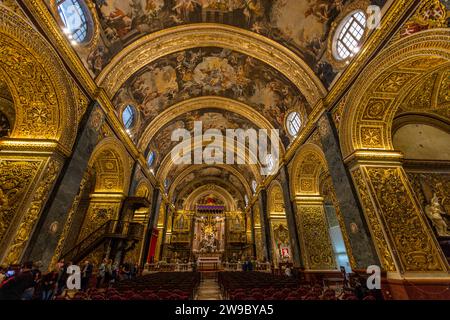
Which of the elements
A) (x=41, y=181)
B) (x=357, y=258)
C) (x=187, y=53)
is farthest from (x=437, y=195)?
(x=41, y=181)

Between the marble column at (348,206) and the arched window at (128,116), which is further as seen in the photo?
the arched window at (128,116)

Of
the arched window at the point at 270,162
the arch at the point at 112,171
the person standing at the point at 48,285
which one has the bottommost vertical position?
the person standing at the point at 48,285

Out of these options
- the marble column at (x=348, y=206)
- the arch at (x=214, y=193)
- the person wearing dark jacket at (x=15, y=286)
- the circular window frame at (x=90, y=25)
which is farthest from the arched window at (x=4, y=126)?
the arch at (x=214, y=193)

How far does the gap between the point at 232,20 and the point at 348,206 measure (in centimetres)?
972

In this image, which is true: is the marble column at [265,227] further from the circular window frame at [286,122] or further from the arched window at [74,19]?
the arched window at [74,19]

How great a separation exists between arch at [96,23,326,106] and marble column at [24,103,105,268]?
7.42 ft

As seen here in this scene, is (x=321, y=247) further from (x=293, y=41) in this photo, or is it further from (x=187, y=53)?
(x=187, y=53)

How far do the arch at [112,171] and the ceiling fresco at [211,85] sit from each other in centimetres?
249

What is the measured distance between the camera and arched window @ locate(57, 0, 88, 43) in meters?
6.54

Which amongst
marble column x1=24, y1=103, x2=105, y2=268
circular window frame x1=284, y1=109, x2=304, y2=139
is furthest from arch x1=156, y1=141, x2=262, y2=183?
marble column x1=24, y1=103, x2=105, y2=268

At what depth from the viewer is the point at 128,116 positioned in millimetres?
11484

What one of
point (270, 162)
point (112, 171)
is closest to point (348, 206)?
point (270, 162)

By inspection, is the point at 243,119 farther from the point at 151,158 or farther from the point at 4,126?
the point at 4,126

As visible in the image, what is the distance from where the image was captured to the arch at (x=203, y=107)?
13609mm
